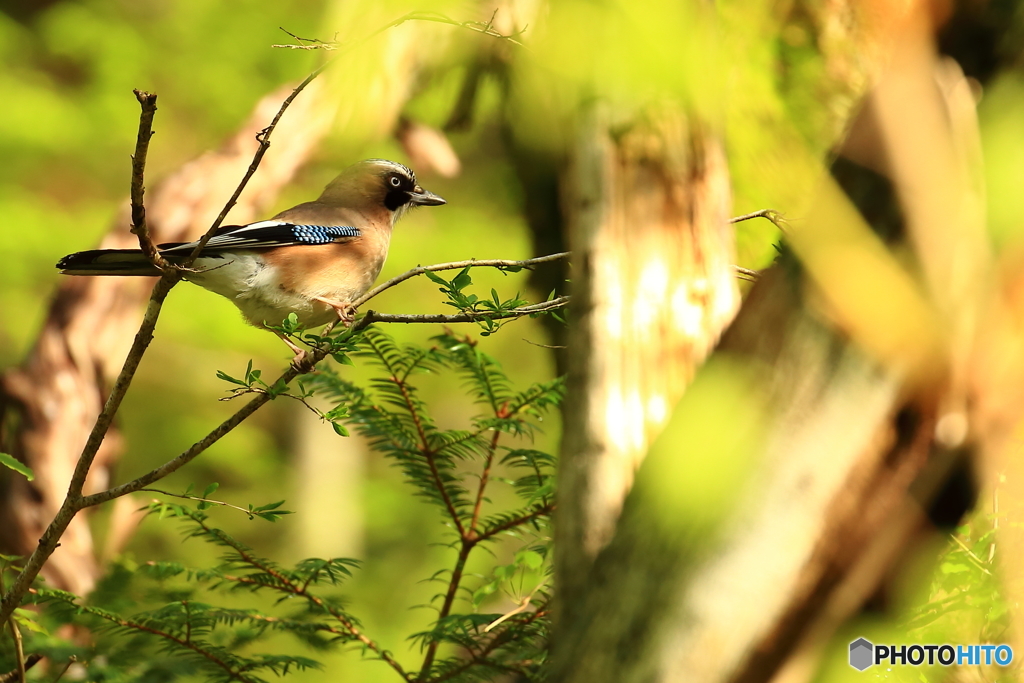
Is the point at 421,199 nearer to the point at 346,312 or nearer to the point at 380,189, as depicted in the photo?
the point at 380,189

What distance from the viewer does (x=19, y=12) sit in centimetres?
1275

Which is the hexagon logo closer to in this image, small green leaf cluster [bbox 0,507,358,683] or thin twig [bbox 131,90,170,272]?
thin twig [bbox 131,90,170,272]

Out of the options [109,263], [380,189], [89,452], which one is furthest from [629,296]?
[380,189]

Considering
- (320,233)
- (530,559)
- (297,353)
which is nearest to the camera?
(530,559)

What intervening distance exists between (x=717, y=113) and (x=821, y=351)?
0.86 meters

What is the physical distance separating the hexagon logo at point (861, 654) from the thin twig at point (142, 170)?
1777 mm

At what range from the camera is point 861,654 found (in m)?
1.73

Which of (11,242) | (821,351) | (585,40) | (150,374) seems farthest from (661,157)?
(150,374)

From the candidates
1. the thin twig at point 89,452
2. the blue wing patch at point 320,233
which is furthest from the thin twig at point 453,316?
the blue wing patch at point 320,233

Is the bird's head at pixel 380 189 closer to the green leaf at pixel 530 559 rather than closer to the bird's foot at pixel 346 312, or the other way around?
the bird's foot at pixel 346 312

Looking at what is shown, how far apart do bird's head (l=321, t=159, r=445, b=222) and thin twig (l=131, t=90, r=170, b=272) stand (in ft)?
10.4

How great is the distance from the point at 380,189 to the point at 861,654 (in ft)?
15.0

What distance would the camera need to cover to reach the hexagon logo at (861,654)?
1.68 meters

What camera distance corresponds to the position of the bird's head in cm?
571
